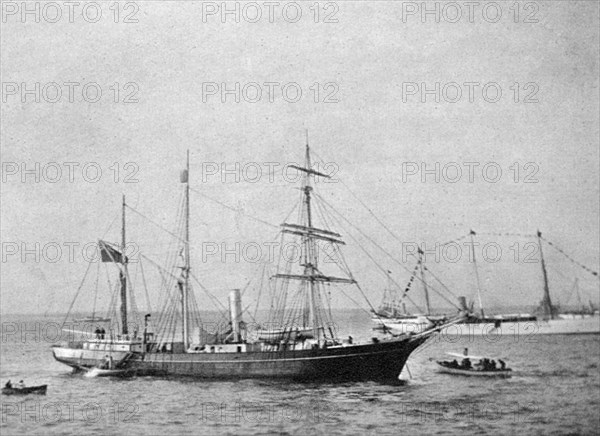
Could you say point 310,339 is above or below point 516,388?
above

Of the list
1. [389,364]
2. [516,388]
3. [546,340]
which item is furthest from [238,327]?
[546,340]

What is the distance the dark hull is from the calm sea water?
648 millimetres

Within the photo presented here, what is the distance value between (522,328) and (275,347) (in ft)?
59.7

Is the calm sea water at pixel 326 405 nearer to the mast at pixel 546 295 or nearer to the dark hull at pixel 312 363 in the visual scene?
the dark hull at pixel 312 363

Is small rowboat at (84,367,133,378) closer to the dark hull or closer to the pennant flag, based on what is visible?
the dark hull

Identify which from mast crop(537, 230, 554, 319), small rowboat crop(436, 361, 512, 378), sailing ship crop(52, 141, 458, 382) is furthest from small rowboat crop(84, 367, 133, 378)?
mast crop(537, 230, 554, 319)

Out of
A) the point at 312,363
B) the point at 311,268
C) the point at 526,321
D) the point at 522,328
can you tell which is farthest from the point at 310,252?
the point at 522,328

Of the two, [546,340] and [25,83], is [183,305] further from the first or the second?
[546,340]

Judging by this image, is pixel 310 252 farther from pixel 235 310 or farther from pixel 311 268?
pixel 235 310

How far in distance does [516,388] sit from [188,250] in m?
11.2

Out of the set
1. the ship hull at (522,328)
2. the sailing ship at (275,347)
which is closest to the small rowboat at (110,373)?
the sailing ship at (275,347)

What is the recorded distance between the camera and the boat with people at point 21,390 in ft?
51.5

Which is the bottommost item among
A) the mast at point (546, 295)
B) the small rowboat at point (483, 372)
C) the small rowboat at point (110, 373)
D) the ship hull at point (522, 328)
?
the small rowboat at point (483, 372)

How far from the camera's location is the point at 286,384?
19016 mm
